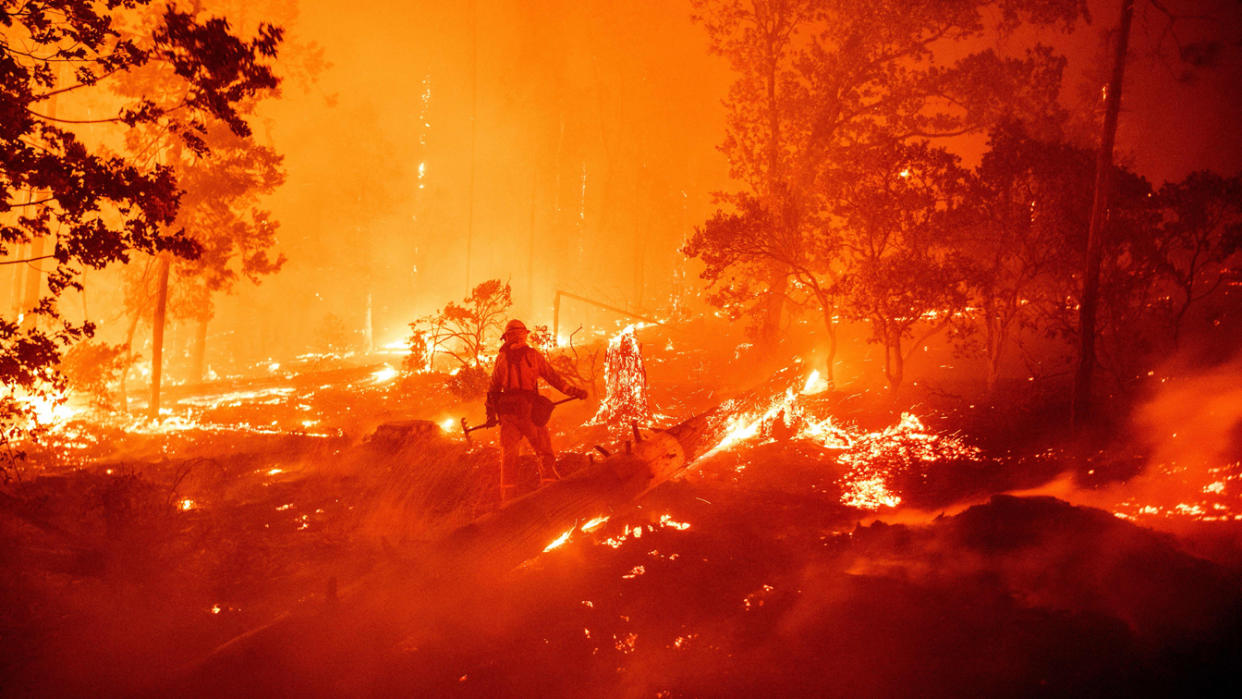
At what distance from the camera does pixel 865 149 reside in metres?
16.5

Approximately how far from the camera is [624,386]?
16531mm

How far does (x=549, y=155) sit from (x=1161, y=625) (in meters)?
62.0

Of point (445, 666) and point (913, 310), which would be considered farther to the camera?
point (913, 310)

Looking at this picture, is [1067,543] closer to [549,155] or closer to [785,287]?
[785,287]

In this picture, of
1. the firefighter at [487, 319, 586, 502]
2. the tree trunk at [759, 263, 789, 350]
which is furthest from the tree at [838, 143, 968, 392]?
the firefighter at [487, 319, 586, 502]

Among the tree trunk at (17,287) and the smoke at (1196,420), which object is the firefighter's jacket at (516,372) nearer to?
the smoke at (1196,420)

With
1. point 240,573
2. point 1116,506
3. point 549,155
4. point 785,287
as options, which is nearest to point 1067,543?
point 1116,506

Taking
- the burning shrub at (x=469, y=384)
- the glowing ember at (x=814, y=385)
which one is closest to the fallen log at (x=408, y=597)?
the burning shrub at (x=469, y=384)

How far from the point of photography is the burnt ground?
4.27m

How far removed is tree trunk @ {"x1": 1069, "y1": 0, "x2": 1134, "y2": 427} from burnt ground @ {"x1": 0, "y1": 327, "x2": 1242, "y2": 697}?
4.88 feet

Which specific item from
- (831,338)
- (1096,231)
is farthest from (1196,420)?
(831,338)

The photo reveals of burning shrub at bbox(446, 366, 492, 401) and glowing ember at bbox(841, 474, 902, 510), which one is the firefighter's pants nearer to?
glowing ember at bbox(841, 474, 902, 510)

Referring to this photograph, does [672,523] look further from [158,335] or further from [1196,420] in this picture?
[158,335]

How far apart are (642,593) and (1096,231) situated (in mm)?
9394
